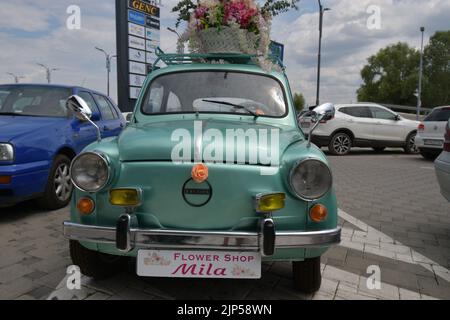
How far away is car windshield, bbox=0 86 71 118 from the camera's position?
16.5ft

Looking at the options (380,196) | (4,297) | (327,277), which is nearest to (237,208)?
(327,277)

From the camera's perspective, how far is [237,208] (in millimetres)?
2227

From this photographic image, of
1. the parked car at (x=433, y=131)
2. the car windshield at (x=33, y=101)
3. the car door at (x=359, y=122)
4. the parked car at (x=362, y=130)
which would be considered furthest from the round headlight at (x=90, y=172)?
the car door at (x=359, y=122)

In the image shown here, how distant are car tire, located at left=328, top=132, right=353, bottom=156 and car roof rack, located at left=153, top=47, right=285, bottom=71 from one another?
28.2ft

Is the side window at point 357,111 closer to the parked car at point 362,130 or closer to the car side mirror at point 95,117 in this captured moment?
the parked car at point 362,130

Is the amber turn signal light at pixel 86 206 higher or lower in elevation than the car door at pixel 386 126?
lower

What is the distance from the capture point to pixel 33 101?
5.16 m

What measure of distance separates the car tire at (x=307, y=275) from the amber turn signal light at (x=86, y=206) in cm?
137

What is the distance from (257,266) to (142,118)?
1716 mm

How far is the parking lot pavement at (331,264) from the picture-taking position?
8.77 feet

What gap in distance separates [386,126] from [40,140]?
11.0 metres

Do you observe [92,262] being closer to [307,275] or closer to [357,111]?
[307,275]
